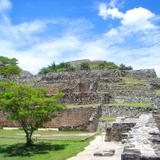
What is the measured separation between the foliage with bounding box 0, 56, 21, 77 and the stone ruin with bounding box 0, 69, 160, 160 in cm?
1757

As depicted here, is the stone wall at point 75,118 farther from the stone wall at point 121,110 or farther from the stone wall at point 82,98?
the stone wall at point 82,98

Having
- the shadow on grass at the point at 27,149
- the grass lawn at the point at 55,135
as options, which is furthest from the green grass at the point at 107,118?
the shadow on grass at the point at 27,149

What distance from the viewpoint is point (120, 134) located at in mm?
22578

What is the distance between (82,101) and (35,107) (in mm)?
13774

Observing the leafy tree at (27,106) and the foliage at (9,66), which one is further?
the foliage at (9,66)

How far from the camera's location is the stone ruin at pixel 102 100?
28.5 meters

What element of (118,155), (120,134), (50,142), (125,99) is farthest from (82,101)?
(118,155)

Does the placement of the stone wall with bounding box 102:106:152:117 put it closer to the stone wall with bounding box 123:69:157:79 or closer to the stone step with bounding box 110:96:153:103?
the stone step with bounding box 110:96:153:103

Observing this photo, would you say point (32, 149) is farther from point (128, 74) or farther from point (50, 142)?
point (128, 74)

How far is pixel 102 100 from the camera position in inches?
1411

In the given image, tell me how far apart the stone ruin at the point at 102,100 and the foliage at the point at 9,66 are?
17.6 meters

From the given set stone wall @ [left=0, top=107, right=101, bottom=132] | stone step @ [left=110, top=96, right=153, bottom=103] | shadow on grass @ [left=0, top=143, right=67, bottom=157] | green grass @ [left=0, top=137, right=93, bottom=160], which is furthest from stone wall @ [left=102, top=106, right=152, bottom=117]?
shadow on grass @ [left=0, top=143, right=67, bottom=157]

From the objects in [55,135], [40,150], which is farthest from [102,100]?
[40,150]

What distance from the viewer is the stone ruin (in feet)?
93.7
